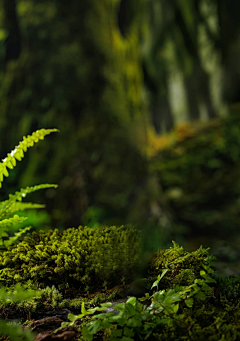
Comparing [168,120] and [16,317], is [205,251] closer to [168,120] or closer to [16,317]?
[16,317]

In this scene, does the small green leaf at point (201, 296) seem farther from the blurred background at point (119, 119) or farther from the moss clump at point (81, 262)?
the blurred background at point (119, 119)

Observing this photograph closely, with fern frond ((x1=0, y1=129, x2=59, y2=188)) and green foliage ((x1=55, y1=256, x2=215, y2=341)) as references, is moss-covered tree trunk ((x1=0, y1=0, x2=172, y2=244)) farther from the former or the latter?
green foliage ((x1=55, y1=256, x2=215, y2=341))

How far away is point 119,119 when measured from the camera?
4887mm

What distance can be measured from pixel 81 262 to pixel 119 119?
3.76m

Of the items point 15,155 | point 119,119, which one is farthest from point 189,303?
point 119,119

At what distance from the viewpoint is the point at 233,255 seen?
Result: 395 cm

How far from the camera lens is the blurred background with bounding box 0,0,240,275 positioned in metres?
4.33

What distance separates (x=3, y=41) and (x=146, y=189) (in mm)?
3615

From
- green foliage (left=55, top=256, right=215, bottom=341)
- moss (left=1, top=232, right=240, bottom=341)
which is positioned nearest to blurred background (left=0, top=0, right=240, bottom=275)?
moss (left=1, top=232, right=240, bottom=341)

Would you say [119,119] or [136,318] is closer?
[136,318]

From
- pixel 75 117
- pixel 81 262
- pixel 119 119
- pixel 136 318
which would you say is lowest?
pixel 136 318

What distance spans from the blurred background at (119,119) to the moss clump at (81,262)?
7.10ft

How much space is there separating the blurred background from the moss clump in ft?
7.10

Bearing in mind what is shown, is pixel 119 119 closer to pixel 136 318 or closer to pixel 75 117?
pixel 75 117
